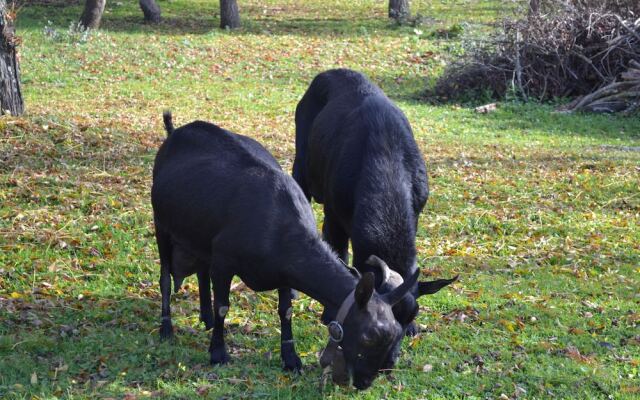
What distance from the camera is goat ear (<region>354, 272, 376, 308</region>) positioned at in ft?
16.3

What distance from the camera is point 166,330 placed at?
673cm

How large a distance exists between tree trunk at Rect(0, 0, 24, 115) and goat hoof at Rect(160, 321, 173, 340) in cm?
623

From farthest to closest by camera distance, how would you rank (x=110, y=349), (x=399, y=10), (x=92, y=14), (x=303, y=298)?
(x=399, y=10) < (x=92, y=14) < (x=303, y=298) < (x=110, y=349)

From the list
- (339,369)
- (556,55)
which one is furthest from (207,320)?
(556,55)

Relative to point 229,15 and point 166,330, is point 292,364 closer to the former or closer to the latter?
point 166,330

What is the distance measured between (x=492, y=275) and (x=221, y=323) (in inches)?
131

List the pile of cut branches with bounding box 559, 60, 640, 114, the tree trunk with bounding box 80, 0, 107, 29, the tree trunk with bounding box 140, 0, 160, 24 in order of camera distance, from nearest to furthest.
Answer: the pile of cut branches with bounding box 559, 60, 640, 114 < the tree trunk with bounding box 80, 0, 107, 29 < the tree trunk with bounding box 140, 0, 160, 24

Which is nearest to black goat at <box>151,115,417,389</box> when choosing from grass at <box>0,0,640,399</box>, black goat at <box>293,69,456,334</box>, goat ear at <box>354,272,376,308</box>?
goat ear at <box>354,272,376,308</box>

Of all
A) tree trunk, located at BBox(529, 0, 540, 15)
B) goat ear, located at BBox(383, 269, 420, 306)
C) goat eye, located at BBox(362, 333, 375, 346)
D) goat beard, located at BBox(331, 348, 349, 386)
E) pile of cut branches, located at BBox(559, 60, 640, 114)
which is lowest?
pile of cut branches, located at BBox(559, 60, 640, 114)

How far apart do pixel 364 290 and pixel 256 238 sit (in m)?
1.04

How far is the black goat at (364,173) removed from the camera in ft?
20.0

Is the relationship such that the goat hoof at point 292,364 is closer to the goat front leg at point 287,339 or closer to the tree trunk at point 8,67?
the goat front leg at point 287,339

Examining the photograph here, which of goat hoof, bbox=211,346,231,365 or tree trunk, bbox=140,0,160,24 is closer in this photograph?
goat hoof, bbox=211,346,231,365

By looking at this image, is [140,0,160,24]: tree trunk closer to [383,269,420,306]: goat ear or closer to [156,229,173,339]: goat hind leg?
[156,229,173,339]: goat hind leg
